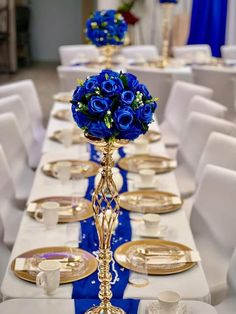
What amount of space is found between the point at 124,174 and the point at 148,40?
21.0 ft

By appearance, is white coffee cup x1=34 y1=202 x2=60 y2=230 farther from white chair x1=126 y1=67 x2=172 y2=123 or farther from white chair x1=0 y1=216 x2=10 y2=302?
white chair x1=126 y1=67 x2=172 y2=123

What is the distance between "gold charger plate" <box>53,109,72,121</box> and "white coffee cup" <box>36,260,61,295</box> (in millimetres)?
2579

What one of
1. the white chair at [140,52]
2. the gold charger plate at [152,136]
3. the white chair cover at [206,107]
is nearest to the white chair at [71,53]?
the white chair at [140,52]

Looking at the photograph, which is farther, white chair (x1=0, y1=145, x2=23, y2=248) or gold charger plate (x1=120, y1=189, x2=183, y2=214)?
white chair (x1=0, y1=145, x2=23, y2=248)

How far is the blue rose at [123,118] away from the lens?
168 centimetres

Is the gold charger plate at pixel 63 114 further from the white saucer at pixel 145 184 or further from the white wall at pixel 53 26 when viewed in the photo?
the white wall at pixel 53 26

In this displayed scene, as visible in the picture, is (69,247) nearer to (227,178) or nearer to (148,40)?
(227,178)

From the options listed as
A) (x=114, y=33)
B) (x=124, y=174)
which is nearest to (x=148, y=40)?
Result: (x=114, y=33)

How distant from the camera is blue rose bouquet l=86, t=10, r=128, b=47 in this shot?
16.9ft

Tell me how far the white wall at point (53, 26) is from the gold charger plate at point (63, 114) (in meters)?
Answer: 7.30

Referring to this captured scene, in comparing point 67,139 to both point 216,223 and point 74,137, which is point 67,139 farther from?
point 216,223

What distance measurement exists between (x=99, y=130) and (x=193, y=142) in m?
2.28

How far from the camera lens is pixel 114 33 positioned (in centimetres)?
516

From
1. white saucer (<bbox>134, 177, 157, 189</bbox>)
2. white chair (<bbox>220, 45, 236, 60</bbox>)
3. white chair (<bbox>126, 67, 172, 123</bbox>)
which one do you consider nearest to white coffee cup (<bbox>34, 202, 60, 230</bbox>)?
white saucer (<bbox>134, 177, 157, 189</bbox>)
